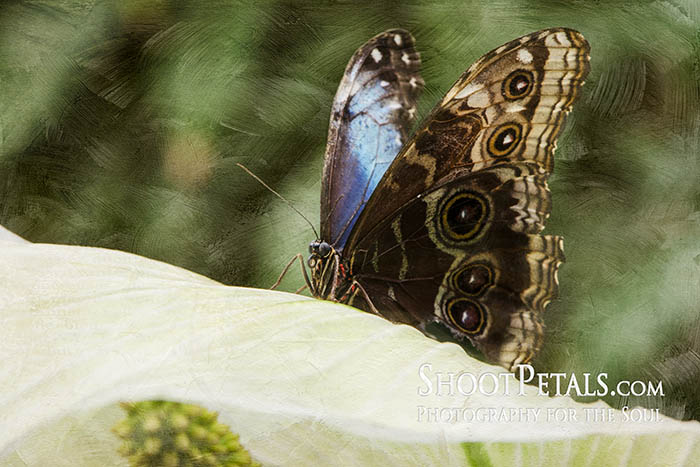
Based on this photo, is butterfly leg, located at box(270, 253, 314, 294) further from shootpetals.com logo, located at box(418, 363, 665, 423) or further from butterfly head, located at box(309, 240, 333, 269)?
shootpetals.com logo, located at box(418, 363, 665, 423)

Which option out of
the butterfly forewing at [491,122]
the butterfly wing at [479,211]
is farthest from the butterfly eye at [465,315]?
the butterfly forewing at [491,122]

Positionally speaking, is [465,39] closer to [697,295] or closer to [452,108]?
[452,108]

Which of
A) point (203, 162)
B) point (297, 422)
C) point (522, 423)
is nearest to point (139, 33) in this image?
point (203, 162)

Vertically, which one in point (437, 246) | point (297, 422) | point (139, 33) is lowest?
point (297, 422)

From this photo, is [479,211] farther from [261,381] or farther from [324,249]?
[261,381]

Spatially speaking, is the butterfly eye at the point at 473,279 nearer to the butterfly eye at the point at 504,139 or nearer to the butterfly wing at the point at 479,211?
the butterfly wing at the point at 479,211
